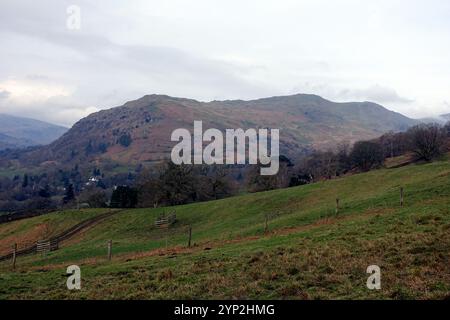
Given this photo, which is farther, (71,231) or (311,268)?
(71,231)

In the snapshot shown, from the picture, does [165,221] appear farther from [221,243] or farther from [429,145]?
[429,145]

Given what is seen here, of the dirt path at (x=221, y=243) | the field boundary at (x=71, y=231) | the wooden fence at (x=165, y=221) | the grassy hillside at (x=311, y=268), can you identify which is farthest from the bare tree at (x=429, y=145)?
the field boundary at (x=71, y=231)

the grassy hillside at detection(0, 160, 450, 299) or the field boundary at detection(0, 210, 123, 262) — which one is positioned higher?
the grassy hillside at detection(0, 160, 450, 299)

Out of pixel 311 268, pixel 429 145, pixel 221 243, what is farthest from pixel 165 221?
pixel 429 145

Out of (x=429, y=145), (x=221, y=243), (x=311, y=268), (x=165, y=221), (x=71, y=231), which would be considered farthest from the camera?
(x=429, y=145)

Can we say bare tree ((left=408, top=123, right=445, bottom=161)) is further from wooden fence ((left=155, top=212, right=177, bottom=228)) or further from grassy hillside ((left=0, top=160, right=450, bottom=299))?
wooden fence ((left=155, top=212, right=177, bottom=228))

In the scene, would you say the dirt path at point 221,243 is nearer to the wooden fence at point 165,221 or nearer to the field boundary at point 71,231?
the wooden fence at point 165,221

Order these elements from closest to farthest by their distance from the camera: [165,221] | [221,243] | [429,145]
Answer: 1. [221,243]
2. [165,221]
3. [429,145]

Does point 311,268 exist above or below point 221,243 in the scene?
above

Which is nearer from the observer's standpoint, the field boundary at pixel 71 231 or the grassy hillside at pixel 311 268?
the grassy hillside at pixel 311 268

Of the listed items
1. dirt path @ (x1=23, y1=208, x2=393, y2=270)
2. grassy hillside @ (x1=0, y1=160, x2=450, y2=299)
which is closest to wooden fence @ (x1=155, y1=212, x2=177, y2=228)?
grassy hillside @ (x1=0, y1=160, x2=450, y2=299)
